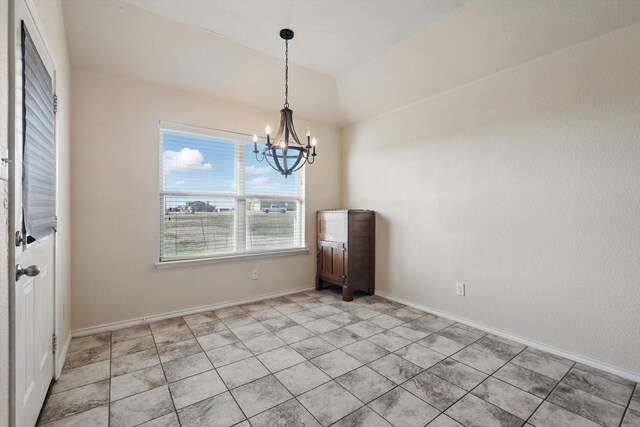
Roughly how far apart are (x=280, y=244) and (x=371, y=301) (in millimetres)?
1410

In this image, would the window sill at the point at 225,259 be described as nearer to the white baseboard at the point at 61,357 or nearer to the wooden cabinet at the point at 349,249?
the wooden cabinet at the point at 349,249

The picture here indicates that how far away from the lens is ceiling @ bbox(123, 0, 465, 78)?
2432 millimetres

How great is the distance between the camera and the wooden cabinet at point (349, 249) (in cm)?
379

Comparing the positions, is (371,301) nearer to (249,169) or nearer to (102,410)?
(249,169)

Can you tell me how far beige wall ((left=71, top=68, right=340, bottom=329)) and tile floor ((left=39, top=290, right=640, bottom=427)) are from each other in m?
0.36

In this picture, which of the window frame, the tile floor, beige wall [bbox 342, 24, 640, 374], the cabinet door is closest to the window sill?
the window frame

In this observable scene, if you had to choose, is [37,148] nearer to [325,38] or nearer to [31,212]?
[31,212]

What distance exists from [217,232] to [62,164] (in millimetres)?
1583

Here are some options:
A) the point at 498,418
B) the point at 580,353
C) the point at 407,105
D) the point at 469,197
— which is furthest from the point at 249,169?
the point at 580,353

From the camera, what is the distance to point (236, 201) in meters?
3.69

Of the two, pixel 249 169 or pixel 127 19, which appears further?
pixel 249 169

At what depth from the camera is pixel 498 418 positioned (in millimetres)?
1684

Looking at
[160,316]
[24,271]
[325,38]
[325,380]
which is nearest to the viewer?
[24,271]

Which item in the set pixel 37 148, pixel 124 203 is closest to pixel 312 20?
pixel 37 148
